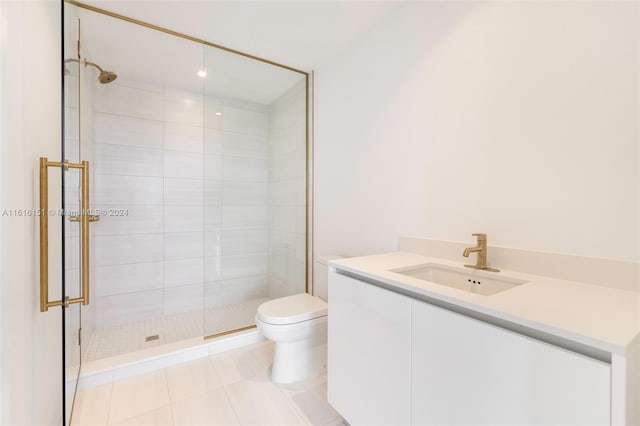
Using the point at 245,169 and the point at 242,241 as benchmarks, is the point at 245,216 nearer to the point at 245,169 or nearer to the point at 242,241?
the point at 242,241

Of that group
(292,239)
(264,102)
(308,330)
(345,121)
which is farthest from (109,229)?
(345,121)

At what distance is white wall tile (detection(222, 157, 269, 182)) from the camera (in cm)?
248

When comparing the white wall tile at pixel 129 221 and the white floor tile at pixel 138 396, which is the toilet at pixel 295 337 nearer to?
the white floor tile at pixel 138 396

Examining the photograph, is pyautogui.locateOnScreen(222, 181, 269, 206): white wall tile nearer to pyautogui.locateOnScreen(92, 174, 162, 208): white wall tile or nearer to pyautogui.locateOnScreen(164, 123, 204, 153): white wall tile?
pyautogui.locateOnScreen(164, 123, 204, 153): white wall tile

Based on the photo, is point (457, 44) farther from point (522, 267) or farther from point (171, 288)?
point (171, 288)

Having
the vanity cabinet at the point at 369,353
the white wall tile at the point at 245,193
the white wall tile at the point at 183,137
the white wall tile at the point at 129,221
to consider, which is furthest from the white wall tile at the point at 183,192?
the vanity cabinet at the point at 369,353

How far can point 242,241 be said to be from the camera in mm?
2572

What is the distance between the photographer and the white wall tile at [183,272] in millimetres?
2770

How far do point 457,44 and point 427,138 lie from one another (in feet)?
1.54

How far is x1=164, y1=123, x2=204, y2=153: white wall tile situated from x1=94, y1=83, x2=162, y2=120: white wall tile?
0.15 m

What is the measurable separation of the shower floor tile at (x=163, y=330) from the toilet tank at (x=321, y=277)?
2.07 feet

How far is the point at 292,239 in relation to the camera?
2648mm

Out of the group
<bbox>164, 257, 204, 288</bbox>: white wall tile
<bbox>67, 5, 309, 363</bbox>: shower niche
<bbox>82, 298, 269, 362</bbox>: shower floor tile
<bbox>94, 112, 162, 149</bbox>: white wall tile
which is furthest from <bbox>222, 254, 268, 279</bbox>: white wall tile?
<bbox>94, 112, 162, 149</bbox>: white wall tile

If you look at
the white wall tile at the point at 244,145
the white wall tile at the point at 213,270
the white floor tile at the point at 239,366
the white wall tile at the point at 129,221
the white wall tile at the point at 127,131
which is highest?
the white wall tile at the point at 127,131
